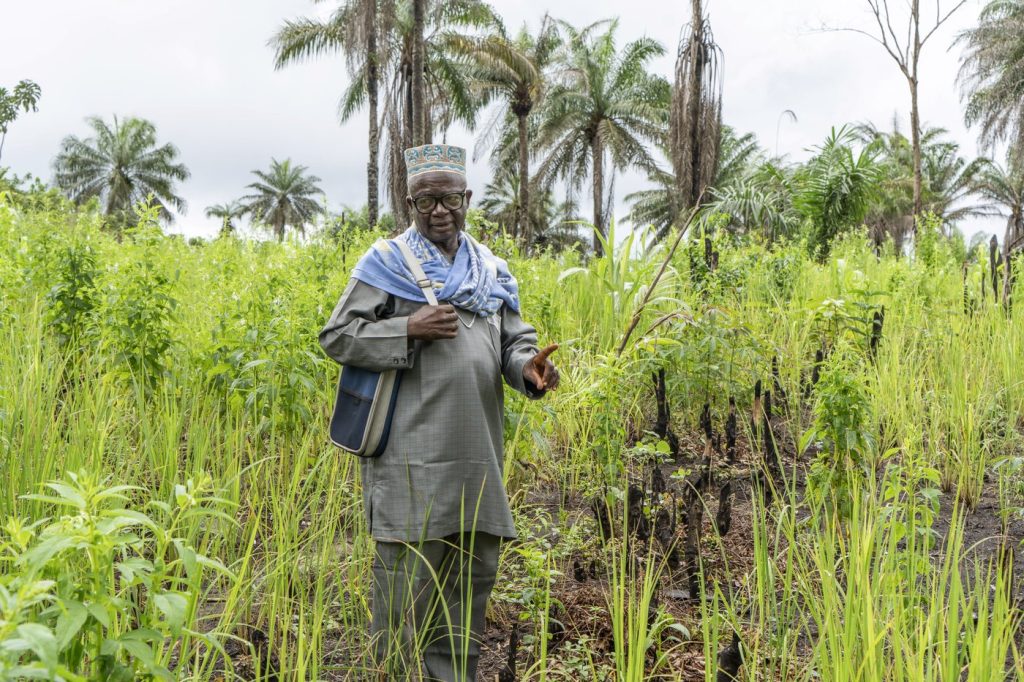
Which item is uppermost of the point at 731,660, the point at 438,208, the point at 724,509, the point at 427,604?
the point at 438,208

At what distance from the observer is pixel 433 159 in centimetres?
256

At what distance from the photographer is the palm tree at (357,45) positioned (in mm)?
18234

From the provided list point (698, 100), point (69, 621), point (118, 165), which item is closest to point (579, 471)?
point (69, 621)

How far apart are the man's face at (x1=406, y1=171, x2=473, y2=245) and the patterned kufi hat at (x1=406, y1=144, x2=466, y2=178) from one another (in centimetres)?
2

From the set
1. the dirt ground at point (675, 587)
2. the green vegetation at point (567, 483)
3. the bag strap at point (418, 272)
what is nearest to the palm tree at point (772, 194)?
the green vegetation at point (567, 483)

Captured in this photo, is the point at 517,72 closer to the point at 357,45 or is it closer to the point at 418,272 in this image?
the point at 357,45

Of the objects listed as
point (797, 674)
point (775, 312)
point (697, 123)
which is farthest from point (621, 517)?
point (697, 123)

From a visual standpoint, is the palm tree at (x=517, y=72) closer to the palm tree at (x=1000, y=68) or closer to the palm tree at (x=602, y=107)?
the palm tree at (x=602, y=107)

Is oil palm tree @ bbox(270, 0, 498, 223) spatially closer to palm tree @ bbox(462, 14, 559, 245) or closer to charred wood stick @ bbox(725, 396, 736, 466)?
Result: palm tree @ bbox(462, 14, 559, 245)

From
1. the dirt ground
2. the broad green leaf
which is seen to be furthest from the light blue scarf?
the broad green leaf

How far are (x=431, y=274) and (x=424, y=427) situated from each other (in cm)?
46

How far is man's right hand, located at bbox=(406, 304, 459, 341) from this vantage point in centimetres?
237

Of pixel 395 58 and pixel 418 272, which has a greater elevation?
pixel 395 58

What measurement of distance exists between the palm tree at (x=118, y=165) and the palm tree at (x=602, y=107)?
23.4 meters
